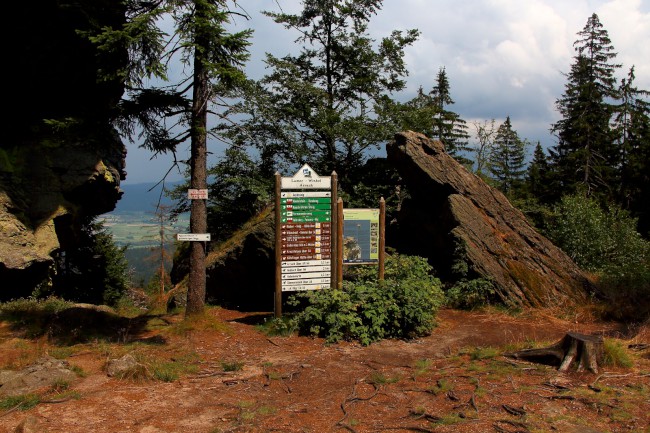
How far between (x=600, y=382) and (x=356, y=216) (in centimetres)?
568

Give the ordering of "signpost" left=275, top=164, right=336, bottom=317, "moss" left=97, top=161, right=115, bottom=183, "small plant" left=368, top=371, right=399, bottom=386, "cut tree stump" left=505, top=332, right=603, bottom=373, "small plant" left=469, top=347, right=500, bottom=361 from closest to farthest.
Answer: "cut tree stump" left=505, top=332, right=603, bottom=373 < "small plant" left=368, top=371, right=399, bottom=386 < "small plant" left=469, top=347, right=500, bottom=361 < "signpost" left=275, top=164, right=336, bottom=317 < "moss" left=97, top=161, right=115, bottom=183

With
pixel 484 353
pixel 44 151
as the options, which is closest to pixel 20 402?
pixel 484 353

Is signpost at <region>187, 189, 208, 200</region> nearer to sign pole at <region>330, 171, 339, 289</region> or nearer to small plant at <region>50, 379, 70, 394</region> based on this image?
sign pole at <region>330, 171, 339, 289</region>

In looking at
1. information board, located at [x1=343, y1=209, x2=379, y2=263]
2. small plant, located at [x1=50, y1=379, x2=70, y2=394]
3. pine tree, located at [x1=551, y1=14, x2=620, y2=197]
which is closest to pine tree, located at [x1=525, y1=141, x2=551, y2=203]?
pine tree, located at [x1=551, y1=14, x2=620, y2=197]

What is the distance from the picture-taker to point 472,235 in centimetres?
1232

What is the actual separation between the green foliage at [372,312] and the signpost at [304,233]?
49 centimetres

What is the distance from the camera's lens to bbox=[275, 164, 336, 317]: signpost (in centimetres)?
993

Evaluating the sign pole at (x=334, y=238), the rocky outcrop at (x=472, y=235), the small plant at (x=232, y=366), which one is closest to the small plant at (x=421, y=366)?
the small plant at (x=232, y=366)

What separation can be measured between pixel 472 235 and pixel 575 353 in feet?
19.3

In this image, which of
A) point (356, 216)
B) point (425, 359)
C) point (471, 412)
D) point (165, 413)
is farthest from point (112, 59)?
point (471, 412)

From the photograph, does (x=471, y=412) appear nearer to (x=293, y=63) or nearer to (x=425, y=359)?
(x=425, y=359)

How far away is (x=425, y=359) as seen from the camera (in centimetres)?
771

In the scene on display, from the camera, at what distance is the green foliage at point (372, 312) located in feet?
29.2

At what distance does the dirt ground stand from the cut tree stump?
17cm
